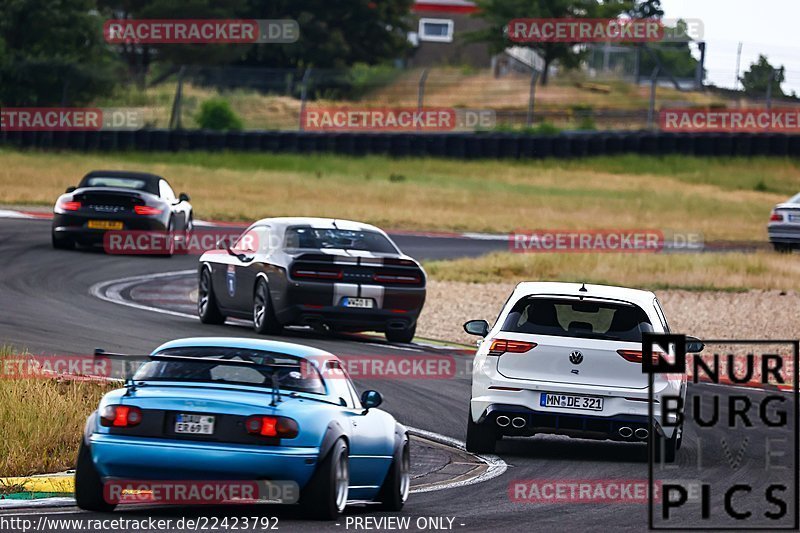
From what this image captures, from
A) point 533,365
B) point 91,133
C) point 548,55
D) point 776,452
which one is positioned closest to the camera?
point 533,365

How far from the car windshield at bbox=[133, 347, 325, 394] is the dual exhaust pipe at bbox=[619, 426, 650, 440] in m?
3.44

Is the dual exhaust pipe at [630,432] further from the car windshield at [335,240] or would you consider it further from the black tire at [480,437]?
the car windshield at [335,240]

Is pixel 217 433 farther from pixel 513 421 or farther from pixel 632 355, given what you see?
pixel 632 355

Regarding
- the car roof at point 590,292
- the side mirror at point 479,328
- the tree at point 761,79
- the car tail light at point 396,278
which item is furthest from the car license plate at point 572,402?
the tree at point 761,79

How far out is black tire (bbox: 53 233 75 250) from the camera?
2648cm

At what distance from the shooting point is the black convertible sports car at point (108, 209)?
25.6m

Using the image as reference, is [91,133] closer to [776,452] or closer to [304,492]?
[776,452]

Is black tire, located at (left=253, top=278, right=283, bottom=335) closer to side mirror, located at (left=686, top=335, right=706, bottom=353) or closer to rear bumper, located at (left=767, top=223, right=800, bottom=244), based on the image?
side mirror, located at (left=686, top=335, right=706, bottom=353)

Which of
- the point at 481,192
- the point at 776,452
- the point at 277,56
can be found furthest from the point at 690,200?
the point at 776,452

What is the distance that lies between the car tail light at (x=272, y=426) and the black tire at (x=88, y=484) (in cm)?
84

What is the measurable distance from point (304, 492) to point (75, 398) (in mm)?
4095

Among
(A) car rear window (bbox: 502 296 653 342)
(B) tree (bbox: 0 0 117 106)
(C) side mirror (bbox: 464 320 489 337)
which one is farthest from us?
(B) tree (bbox: 0 0 117 106)

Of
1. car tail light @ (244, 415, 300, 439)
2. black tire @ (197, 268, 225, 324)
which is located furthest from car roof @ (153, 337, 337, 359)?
black tire @ (197, 268, 225, 324)

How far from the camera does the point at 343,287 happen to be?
1797 centimetres
